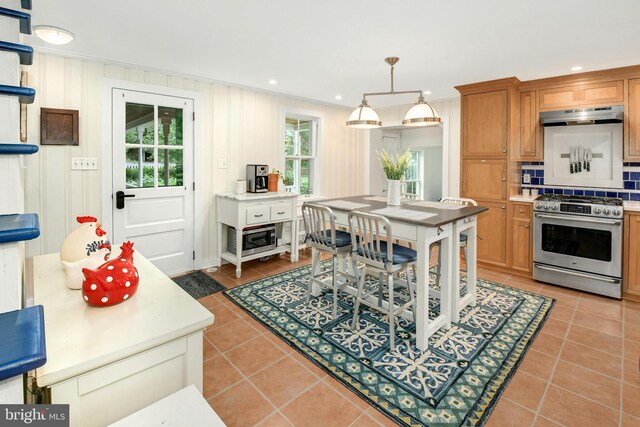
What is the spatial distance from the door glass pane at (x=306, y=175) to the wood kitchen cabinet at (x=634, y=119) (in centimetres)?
384

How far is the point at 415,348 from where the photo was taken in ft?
7.82

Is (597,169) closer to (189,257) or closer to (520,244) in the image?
(520,244)

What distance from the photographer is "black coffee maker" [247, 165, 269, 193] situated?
13.9 feet

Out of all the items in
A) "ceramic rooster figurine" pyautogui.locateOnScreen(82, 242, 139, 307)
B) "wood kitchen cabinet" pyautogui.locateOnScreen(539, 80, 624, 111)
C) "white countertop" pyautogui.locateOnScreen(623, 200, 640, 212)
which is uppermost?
"wood kitchen cabinet" pyautogui.locateOnScreen(539, 80, 624, 111)

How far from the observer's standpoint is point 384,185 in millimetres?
6465

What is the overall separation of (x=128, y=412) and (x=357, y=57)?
3.09 metres

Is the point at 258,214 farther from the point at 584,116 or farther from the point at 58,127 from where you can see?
the point at 584,116

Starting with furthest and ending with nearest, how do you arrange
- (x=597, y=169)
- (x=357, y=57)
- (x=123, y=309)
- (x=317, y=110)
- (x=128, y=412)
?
(x=317, y=110), (x=597, y=169), (x=357, y=57), (x=123, y=309), (x=128, y=412)

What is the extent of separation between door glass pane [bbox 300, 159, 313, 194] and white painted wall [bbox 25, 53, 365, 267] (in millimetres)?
200

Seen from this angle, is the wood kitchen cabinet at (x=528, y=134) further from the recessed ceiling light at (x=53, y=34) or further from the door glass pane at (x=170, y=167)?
the recessed ceiling light at (x=53, y=34)

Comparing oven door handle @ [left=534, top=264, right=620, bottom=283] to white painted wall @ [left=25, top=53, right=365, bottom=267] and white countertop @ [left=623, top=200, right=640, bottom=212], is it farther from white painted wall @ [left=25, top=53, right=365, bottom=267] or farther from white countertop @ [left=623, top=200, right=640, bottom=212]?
white painted wall @ [left=25, top=53, right=365, bottom=267]

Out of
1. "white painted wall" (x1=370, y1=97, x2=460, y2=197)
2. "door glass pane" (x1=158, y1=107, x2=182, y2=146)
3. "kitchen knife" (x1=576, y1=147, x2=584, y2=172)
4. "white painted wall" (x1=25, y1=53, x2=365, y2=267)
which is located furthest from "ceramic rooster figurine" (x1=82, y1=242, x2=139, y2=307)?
"kitchen knife" (x1=576, y1=147, x2=584, y2=172)

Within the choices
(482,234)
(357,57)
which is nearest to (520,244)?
(482,234)

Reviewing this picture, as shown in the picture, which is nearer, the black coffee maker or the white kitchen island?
the white kitchen island
